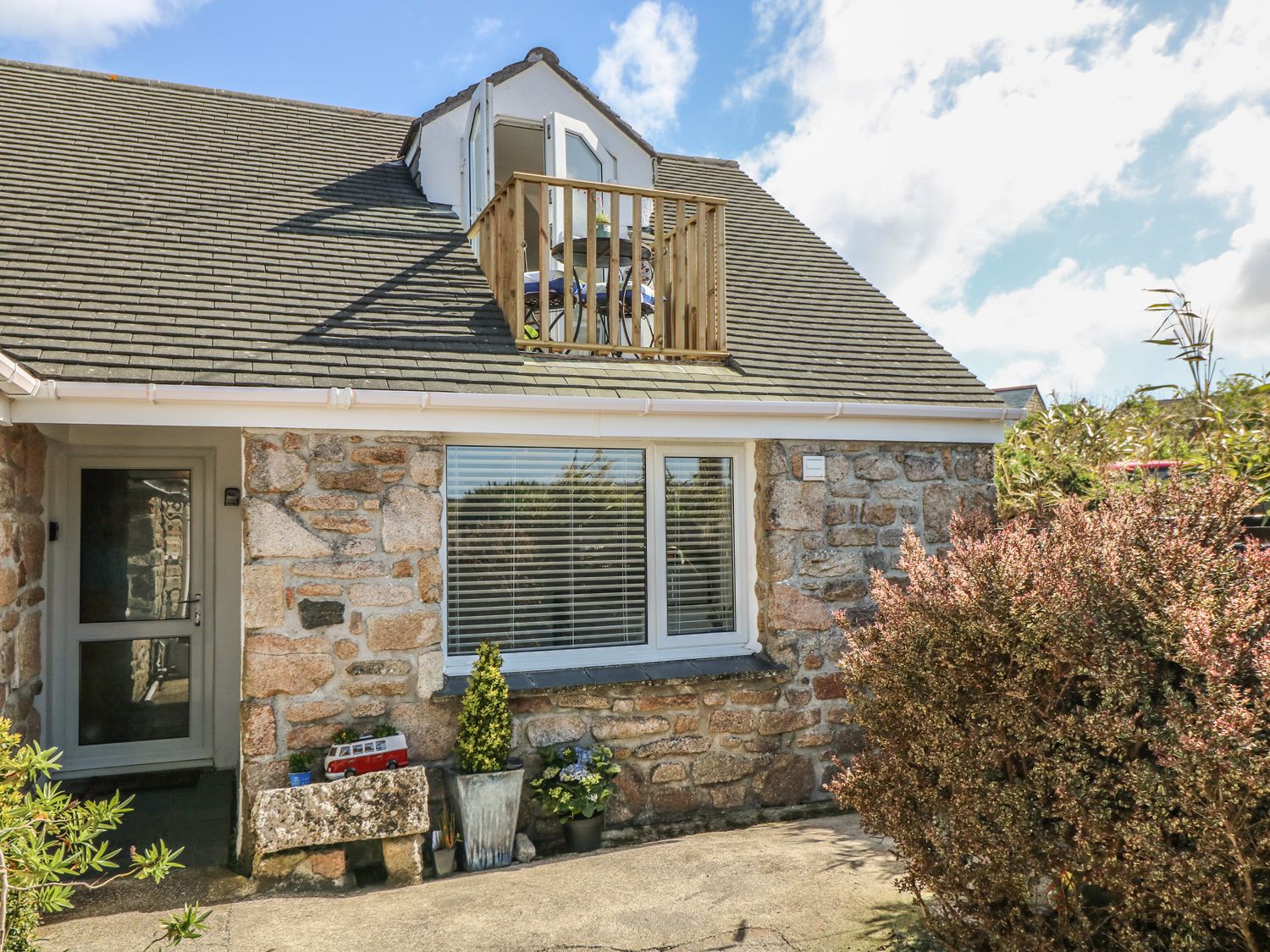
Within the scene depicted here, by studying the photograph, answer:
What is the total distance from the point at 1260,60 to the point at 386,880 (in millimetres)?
8142

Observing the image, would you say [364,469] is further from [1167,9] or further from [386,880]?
[1167,9]

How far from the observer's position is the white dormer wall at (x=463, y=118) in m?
7.25

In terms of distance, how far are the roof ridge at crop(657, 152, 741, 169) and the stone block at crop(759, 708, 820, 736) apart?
21.3 feet

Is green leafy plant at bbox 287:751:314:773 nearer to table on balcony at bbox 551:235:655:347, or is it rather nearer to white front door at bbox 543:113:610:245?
table on balcony at bbox 551:235:655:347

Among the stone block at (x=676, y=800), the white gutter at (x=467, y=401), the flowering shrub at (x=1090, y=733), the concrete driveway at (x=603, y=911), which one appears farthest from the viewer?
the stone block at (x=676, y=800)

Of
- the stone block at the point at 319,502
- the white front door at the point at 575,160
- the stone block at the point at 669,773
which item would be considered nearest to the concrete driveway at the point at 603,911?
the stone block at the point at 669,773

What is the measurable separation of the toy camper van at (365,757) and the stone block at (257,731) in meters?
0.31

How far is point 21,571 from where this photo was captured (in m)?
4.91

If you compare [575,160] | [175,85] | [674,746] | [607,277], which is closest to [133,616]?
[674,746]

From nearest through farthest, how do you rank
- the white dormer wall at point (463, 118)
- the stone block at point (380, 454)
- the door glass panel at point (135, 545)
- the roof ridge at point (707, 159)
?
the stone block at point (380, 454) < the door glass panel at point (135, 545) < the white dormer wall at point (463, 118) < the roof ridge at point (707, 159)

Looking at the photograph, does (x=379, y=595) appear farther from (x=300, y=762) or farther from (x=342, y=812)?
(x=342, y=812)

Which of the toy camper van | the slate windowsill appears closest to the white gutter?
the slate windowsill

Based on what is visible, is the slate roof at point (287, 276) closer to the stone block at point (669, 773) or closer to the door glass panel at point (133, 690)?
the stone block at point (669, 773)

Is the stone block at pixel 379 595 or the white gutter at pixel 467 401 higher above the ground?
the white gutter at pixel 467 401
